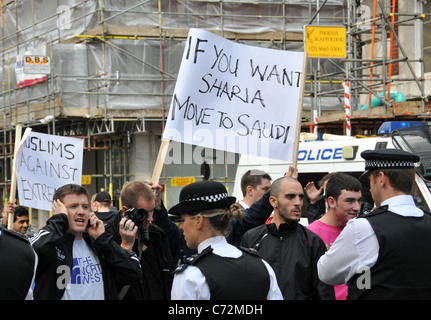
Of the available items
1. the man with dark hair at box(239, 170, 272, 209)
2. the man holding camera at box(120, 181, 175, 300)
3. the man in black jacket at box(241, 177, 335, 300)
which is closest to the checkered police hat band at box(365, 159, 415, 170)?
the man in black jacket at box(241, 177, 335, 300)

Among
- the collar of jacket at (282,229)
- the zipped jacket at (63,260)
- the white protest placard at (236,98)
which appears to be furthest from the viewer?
the white protest placard at (236,98)

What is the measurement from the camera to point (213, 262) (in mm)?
3830

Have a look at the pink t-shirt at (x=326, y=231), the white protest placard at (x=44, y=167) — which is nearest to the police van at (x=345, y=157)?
the pink t-shirt at (x=326, y=231)

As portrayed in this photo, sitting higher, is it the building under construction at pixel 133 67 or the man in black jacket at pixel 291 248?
the building under construction at pixel 133 67

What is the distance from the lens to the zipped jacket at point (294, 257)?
17.9 ft

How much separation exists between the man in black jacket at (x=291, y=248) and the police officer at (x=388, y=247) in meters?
1.09

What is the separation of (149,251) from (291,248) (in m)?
1.11

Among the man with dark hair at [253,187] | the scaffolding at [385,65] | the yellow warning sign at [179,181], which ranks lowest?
the yellow warning sign at [179,181]

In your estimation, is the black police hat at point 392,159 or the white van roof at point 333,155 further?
the white van roof at point 333,155

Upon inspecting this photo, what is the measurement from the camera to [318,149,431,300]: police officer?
413cm

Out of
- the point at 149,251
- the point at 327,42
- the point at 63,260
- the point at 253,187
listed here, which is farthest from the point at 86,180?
the point at 63,260

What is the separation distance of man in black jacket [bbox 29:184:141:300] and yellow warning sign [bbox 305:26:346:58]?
8.85 meters

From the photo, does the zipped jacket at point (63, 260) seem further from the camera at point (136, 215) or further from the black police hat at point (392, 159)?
the black police hat at point (392, 159)

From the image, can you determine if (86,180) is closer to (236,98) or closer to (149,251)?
(236,98)
